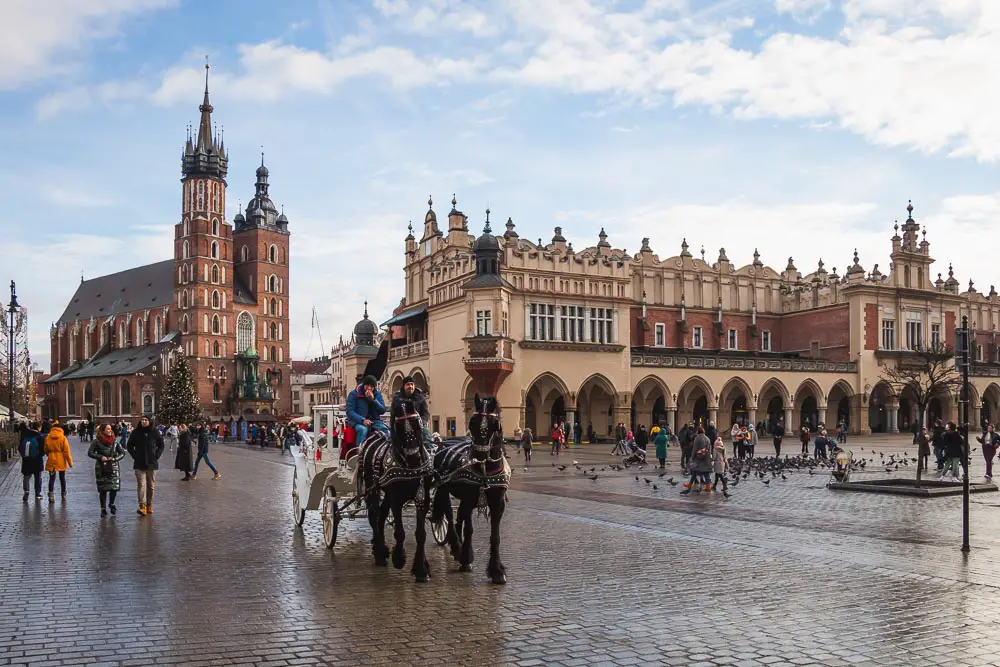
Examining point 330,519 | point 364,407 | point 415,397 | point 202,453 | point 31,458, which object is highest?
point 415,397

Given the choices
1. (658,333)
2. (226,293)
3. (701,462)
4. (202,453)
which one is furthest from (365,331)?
(226,293)

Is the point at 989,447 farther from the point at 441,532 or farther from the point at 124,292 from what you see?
the point at 124,292

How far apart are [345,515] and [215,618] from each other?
4711 mm

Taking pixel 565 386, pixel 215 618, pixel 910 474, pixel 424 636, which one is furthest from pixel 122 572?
pixel 565 386


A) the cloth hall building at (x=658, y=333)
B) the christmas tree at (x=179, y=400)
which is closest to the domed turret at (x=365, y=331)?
the cloth hall building at (x=658, y=333)

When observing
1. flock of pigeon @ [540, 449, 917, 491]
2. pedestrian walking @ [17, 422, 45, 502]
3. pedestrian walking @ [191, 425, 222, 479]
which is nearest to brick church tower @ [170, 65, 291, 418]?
pedestrian walking @ [191, 425, 222, 479]

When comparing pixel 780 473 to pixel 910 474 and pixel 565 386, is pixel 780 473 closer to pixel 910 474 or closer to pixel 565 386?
pixel 910 474

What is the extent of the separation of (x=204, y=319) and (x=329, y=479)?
108m

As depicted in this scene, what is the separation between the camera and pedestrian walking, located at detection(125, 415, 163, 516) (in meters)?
17.0

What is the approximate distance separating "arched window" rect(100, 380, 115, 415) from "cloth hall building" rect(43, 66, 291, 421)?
142 millimetres

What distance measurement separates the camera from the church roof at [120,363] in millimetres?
112569

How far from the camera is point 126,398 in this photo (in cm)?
11094

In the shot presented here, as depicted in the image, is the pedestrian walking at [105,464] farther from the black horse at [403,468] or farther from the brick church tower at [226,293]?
the brick church tower at [226,293]

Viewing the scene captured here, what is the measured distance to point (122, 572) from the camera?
10703 mm
